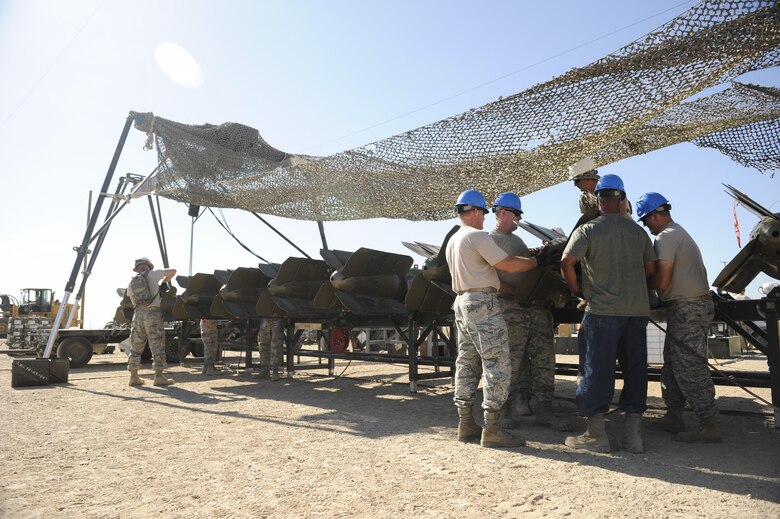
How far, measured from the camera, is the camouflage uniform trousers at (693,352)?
4.31m

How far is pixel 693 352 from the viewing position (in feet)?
14.1

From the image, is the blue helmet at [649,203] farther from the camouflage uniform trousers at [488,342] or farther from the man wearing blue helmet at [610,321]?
the camouflage uniform trousers at [488,342]

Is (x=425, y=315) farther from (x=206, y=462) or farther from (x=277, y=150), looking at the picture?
(x=206, y=462)

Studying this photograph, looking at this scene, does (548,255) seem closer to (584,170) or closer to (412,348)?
(584,170)

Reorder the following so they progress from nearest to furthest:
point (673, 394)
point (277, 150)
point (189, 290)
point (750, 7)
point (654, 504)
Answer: point (654, 504), point (750, 7), point (673, 394), point (277, 150), point (189, 290)

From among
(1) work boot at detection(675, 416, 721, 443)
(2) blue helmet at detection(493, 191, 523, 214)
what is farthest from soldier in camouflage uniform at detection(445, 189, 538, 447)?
(1) work boot at detection(675, 416, 721, 443)

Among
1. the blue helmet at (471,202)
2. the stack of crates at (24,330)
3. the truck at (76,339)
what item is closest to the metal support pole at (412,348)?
the blue helmet at (471,202)

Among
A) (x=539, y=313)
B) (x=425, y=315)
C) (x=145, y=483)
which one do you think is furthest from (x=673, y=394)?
(x=145, y=483)

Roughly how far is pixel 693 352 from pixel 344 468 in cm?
285

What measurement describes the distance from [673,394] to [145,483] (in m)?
4.22

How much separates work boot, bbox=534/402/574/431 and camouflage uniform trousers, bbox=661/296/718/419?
0.98 m

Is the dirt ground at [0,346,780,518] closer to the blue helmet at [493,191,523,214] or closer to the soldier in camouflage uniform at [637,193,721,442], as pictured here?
the soldier in camouflage uniform at [637,193,721,442]

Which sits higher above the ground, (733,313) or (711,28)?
(711,28)

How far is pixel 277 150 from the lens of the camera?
26.7 ft
